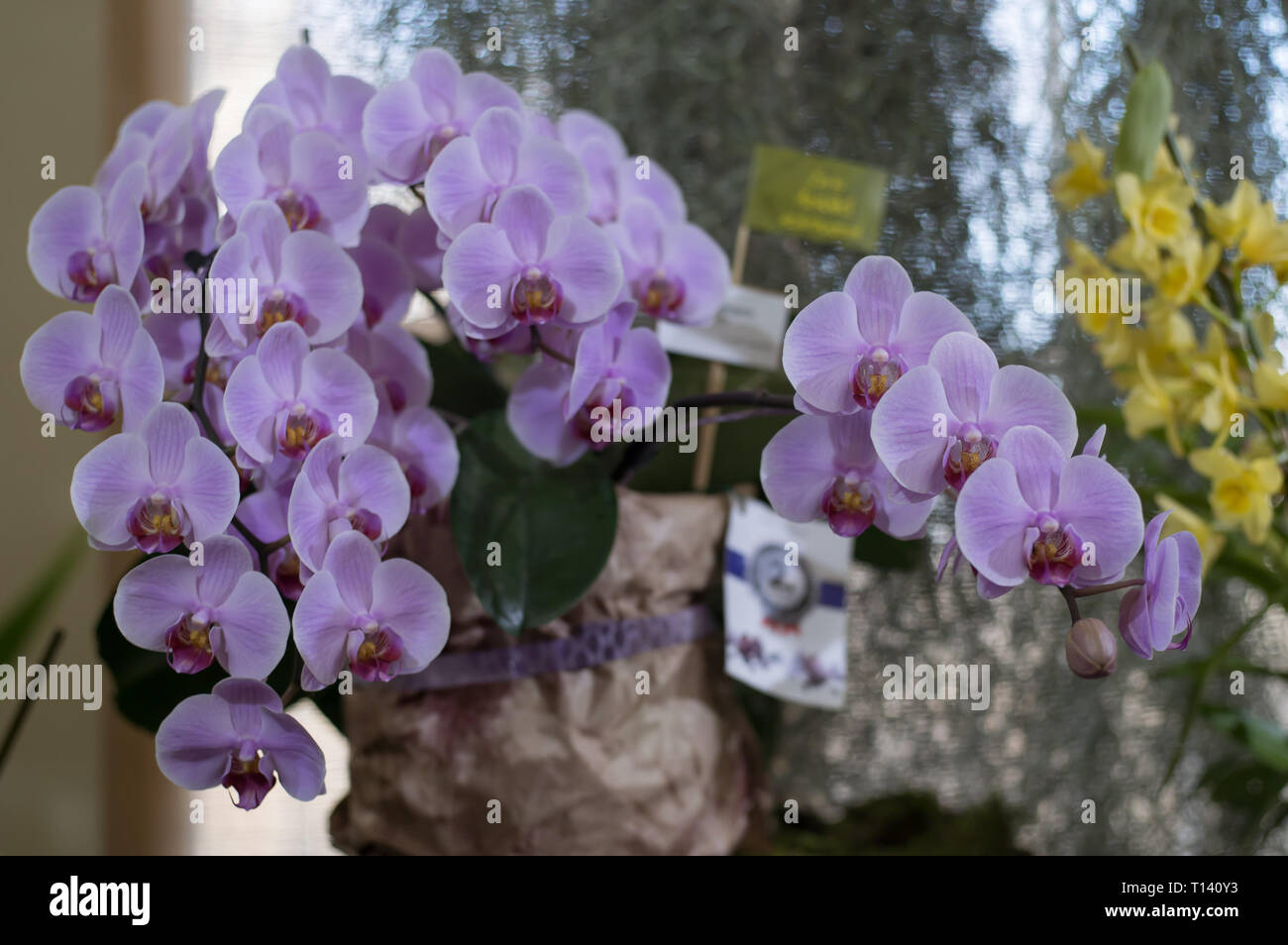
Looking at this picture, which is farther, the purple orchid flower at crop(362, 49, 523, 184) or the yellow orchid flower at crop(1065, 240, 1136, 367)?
the yellow orchid flower at crop(1065, 240, 1136, 367)

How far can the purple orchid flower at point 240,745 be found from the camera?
27 centimetres

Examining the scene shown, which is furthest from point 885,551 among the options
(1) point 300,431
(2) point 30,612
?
(2) point 30,612

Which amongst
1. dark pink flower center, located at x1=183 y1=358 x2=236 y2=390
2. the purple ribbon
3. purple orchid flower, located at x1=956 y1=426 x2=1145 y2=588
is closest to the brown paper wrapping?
the purple ribbon

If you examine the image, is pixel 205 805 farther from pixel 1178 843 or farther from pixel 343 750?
pixel 1178 843

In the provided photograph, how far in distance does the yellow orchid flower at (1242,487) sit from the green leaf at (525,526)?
11.8 inches

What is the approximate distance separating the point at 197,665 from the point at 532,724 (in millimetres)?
163

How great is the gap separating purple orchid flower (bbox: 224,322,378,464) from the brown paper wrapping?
0.12 meters

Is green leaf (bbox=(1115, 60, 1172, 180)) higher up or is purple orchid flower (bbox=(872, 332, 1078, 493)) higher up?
green leaf (bbox=(1115, 60, 1172, 180))

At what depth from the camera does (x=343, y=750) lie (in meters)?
0.69

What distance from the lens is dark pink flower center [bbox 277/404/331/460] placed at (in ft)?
0.95

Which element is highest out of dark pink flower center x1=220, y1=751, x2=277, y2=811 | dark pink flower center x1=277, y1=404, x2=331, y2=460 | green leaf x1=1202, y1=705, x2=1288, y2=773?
dark pink flower center x1=277, y1=404, x2=331, y2=460

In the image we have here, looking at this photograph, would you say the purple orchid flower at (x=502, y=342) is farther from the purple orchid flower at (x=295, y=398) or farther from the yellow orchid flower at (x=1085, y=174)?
the yellow orchid flower at (x=1085, y=174)

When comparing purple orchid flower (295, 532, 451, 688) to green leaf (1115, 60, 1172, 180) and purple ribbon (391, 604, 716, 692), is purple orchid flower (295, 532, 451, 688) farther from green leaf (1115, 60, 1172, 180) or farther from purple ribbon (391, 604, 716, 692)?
green leaf (1115, 60, 1172, 180)
